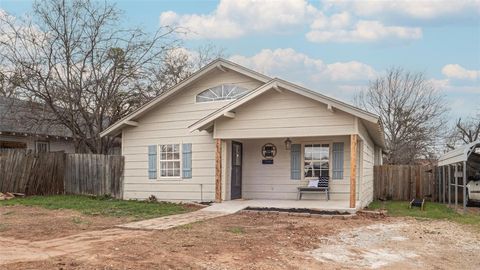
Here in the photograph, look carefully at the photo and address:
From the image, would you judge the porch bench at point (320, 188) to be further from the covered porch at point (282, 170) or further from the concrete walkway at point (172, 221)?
the concrete walkway at point (172, 221)

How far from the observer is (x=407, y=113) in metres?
30.6

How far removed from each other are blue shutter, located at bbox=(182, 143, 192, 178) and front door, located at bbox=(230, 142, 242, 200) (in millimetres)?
1506

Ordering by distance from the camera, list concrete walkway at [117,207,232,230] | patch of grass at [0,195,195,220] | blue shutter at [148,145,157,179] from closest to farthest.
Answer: concrete walkway at [117,207,232,230]
patch of grass at [0,195,195,220]
blue shutter at [148,145,157,179]

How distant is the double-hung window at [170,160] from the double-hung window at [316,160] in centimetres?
439

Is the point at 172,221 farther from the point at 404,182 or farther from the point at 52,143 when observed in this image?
the point at 52,143

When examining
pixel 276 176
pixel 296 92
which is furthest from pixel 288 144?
pixel 296 92

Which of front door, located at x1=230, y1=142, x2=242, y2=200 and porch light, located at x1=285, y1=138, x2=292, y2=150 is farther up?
porch light, located at x1=285, y1=138, x2=292, y2=150

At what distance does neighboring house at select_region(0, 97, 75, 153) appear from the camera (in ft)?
62.9

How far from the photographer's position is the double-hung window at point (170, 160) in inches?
601

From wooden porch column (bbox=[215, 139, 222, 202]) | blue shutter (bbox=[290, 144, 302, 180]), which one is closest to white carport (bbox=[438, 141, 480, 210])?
blue shutter (bbox=[290, 144, 302, 180])

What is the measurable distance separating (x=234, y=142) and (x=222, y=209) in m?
3.08

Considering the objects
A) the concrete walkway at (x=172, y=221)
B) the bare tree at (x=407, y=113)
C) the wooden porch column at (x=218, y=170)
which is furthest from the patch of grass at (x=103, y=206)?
the bare tree at (x=407, y=113)

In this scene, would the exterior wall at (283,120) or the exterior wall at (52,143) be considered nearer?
the exterior wall at (283,120)

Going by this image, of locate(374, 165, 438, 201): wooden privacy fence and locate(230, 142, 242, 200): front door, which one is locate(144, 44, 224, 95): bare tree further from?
locate(374, 165, 438, 201): wooden privacy fence
